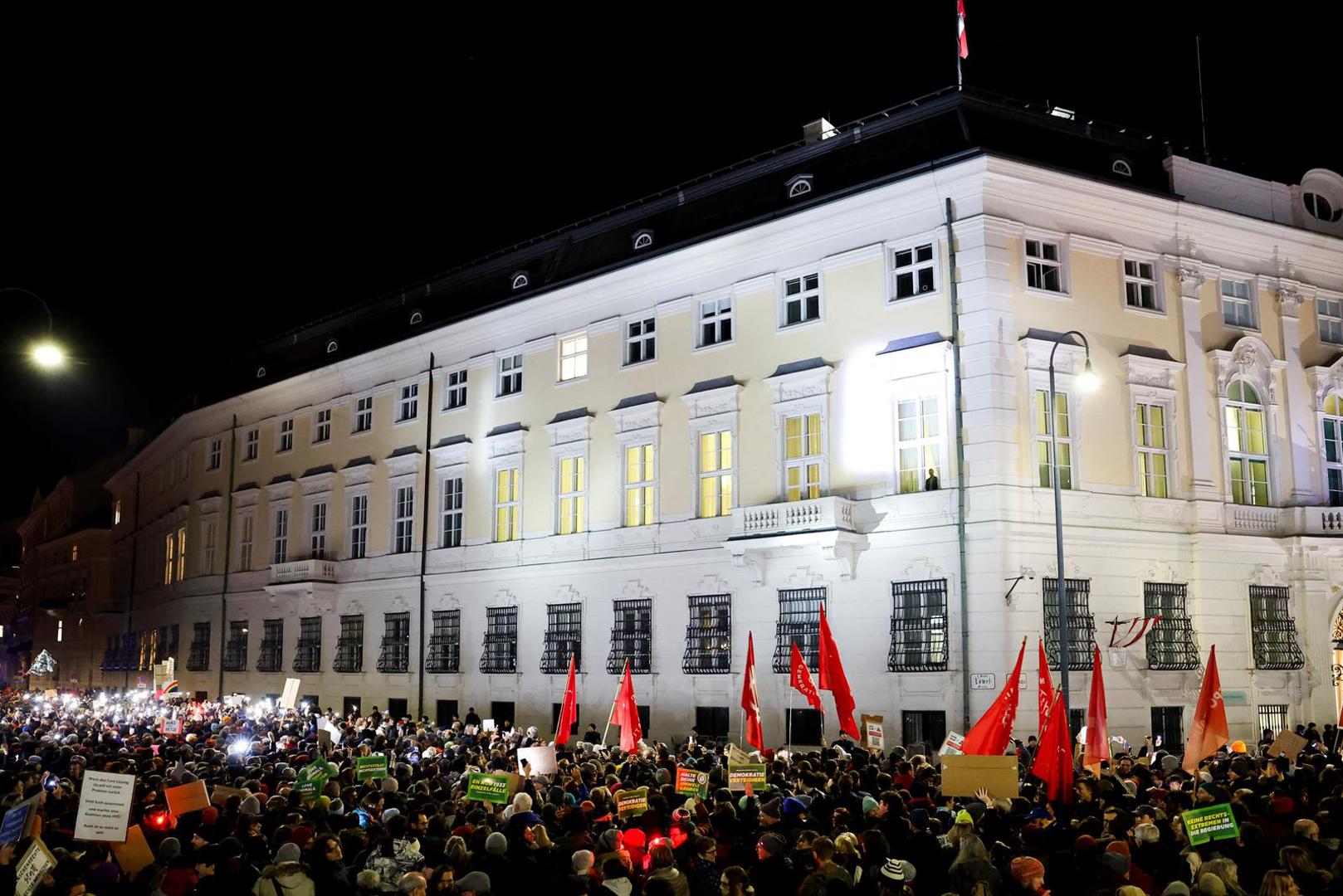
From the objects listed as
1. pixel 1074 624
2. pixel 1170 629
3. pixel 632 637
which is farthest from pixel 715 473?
pixel 1170 629

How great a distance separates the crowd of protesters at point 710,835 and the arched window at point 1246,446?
1319 cm

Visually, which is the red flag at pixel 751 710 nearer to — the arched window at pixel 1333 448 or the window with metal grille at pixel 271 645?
the arched window at pixel 1333 448

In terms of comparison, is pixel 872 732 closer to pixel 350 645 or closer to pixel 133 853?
pixel 133 853

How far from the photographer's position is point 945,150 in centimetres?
3180

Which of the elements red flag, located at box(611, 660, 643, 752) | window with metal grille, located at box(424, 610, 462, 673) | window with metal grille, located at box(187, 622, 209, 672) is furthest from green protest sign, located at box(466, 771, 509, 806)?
window with metal grille, located at box(187, 622, 209, 672)

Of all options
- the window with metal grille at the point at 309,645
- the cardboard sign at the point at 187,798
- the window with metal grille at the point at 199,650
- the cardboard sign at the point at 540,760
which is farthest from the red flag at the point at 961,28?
the window with metal grille at the point at 199,650

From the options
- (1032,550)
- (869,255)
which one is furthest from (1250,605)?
(869,255)

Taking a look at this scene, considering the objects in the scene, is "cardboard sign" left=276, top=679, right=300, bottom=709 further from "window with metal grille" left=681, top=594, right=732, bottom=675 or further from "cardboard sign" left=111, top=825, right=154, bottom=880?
"cardboard sign" left=111, top=825, right=154, bottom=880

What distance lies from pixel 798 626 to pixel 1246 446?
12.4 m

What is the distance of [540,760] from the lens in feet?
66.6

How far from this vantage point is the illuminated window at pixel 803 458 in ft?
108

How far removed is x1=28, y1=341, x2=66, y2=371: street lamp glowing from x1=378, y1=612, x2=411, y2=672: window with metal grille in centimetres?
2813

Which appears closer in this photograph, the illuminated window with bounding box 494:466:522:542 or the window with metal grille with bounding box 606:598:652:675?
the window with metal grille with bounding box 606:598:652:675

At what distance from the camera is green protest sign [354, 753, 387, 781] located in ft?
61.9
